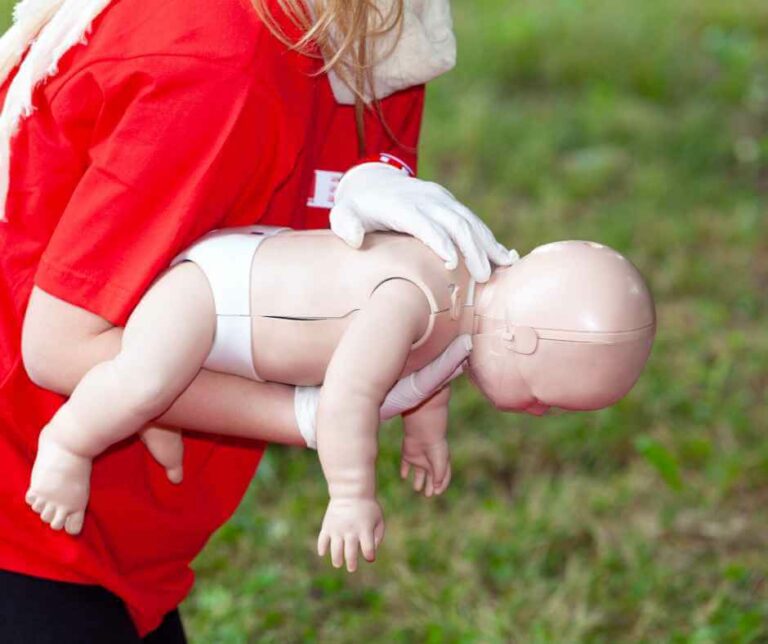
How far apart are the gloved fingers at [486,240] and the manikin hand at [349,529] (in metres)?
0.26

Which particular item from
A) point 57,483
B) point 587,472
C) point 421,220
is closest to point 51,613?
point 57,483

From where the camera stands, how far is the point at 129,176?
1.15m

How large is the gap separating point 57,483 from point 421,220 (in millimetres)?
422

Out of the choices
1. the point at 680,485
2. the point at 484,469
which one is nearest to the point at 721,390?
the point at 680,485

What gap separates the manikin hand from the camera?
1.14 meters

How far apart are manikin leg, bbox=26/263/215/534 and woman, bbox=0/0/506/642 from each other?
0.09 feet

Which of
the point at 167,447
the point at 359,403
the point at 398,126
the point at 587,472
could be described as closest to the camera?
the point at 359,403

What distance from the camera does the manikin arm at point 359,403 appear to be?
1.12 meters

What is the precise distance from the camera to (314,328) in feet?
3.87

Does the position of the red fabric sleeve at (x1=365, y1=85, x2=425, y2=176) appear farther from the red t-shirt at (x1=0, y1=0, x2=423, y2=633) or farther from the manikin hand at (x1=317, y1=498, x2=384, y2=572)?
the manikin hand at (x1=317, y1=498, x2=384, y2=572)

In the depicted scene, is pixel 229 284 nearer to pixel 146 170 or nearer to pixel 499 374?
pixel 146 170

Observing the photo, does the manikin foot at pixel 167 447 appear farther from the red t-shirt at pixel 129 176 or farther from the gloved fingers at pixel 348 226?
the gloved fingers at pixel 348 226

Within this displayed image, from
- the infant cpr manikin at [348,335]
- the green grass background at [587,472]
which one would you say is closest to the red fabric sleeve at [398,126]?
the infant cpr manikin at [348,335]

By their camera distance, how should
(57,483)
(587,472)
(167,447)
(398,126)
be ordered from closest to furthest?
(57,483) < (167,447) < (398,126) < (587,472)
